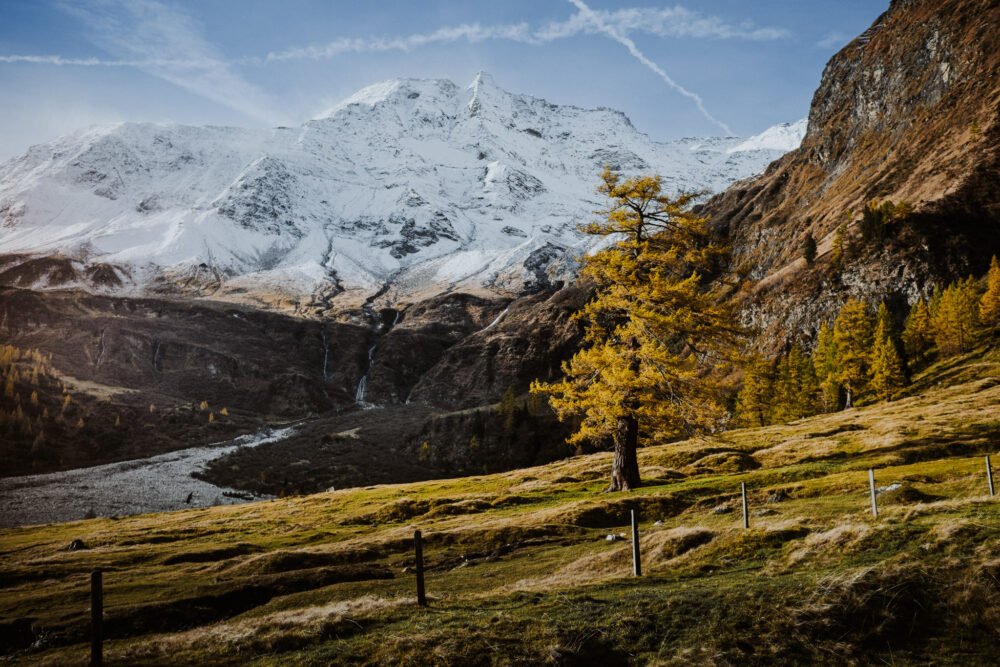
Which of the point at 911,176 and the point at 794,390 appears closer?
the point at 794,390

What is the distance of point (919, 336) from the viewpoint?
9425 cm

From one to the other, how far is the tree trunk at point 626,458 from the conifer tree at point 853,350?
65426 mm

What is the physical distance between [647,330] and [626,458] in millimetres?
9321

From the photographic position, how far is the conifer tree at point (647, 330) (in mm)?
30922

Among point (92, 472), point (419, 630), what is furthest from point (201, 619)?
point (92, 472)

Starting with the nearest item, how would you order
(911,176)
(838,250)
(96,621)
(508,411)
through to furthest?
1. (96,621)
2. (838,250)
3. (911,176)
4. (508,411)

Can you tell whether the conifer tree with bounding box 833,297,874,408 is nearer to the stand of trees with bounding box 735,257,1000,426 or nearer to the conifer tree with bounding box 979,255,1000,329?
the stand of trees with bounding box 735,257,1000,426

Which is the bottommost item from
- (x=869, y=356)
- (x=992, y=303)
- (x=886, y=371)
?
(x=886, y=371)

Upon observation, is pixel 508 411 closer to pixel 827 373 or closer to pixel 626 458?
pixel 827 373

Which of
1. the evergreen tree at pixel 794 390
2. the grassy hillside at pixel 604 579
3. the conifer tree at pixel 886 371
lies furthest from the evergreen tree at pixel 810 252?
the grassy hillside at pixel 604 579

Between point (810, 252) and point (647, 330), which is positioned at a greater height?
point (810, 252)

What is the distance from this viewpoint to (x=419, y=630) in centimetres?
1239

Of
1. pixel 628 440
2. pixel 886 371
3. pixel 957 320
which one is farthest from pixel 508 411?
pixel 628 440

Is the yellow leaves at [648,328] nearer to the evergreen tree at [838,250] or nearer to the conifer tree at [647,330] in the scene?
the conifer tree at [647,330]
